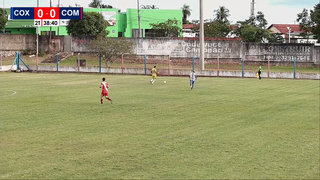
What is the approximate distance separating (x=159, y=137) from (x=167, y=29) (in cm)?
7389

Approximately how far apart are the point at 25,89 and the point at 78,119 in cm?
1336

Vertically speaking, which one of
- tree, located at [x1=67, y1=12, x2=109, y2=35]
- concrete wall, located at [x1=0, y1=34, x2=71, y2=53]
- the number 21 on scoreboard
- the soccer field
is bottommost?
the soccer field

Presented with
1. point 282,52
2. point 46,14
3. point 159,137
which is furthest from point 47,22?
point 159,137

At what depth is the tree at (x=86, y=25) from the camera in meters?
80.4

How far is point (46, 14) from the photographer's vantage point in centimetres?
6269

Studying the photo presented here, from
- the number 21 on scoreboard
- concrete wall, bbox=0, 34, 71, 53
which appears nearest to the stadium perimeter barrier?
concrete wall, bbox=0, 34, 71, 53

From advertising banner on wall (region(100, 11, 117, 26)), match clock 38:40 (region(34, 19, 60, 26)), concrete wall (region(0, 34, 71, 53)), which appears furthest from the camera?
advertising banner on wall (region(100, 11, 117, 26))

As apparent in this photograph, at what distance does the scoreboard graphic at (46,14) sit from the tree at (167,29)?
63.0ft

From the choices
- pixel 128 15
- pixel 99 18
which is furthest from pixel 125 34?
pixel 99 18

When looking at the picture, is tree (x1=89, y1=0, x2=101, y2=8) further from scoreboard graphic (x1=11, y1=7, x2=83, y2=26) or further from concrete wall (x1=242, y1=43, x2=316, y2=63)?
concrete wall (x1=242, y1=43, x2=316, y2=63)

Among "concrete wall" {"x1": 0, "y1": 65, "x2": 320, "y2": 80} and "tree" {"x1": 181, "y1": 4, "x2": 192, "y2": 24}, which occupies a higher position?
"tree" {"x1": 181, "y1": 4, "x2": 192, "y2": 24}

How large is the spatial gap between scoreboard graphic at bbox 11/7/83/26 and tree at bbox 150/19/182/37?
19190 mm

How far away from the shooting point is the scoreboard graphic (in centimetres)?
6156

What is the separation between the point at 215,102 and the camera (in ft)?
84.0
